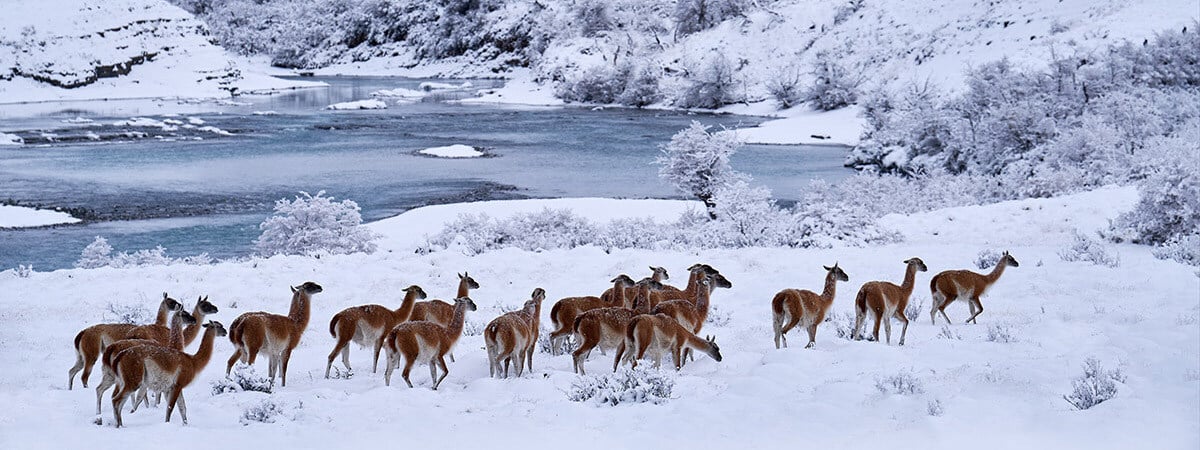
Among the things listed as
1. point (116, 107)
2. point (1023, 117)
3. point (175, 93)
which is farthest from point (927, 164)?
point (175, 93)

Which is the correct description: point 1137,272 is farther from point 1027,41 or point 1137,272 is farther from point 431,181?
point 1027,41

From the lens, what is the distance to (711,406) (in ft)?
23.7

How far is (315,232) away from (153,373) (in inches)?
504

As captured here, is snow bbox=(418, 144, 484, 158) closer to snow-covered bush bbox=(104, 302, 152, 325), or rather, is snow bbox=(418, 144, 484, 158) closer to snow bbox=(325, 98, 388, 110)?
snow bbox=(325, 98, 388, 110)

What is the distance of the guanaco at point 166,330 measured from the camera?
25.1 feet

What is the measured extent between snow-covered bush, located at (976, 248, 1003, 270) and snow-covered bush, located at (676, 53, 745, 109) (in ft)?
165

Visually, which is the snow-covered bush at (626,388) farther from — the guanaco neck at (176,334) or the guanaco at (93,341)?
the guanaco at (93,341)

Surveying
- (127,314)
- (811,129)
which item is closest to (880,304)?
(127,314)

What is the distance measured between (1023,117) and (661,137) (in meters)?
19.5

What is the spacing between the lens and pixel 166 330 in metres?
7.97

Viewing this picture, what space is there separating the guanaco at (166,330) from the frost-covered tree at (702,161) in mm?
17959

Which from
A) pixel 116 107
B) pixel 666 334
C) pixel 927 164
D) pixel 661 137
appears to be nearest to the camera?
pixel 666 334

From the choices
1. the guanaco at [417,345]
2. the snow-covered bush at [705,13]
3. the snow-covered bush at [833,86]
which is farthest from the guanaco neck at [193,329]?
the snow-covered bush at [705,13]

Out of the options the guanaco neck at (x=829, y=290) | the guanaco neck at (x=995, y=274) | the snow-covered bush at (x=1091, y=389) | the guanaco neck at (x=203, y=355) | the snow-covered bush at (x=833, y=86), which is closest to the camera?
the guanaco neck at (x=203, y=355)
